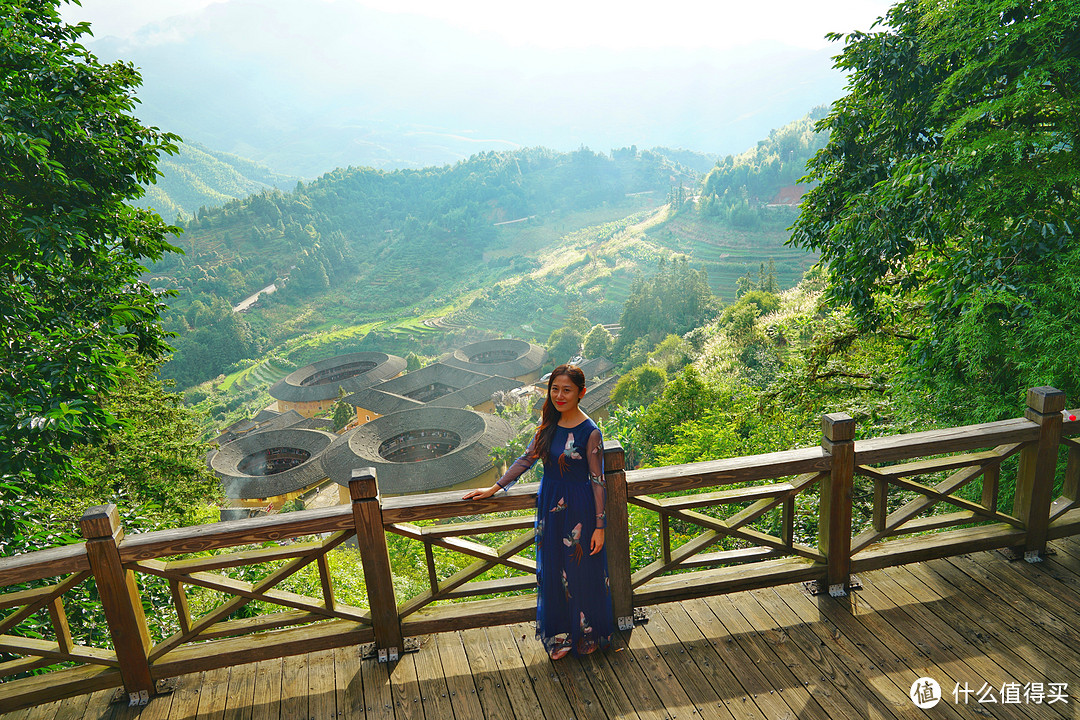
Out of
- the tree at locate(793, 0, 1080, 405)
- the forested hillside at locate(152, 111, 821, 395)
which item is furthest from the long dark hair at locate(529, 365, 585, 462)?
the forested hillside at locate(152, 111, 821, 395)

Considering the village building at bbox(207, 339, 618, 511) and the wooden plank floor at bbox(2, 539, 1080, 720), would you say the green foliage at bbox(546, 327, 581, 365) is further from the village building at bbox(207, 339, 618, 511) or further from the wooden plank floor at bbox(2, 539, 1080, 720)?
the wooden plank floor at bbox(2, 539, 1080, 720)

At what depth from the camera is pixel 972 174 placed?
437 cm

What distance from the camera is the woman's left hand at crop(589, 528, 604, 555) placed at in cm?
246

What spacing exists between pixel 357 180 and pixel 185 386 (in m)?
52.9

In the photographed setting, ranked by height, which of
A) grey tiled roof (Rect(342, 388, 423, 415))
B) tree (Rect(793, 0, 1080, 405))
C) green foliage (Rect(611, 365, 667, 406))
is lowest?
grey tiled roof (Rect(342, 388, 423, 415))

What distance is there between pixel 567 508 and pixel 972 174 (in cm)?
400

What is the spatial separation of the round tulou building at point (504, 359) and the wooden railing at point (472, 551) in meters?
37.9

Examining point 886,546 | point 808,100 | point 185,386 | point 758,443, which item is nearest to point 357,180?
point 185,386

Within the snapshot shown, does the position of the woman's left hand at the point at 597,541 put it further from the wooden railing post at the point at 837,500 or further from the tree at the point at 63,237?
the tree at the point at 63,237

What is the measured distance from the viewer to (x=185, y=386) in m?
54.7

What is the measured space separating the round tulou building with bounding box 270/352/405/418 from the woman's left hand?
3838 cm

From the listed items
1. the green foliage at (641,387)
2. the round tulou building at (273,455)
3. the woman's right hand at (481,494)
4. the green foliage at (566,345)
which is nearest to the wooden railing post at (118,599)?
A: the woman's right hand at (481,494)

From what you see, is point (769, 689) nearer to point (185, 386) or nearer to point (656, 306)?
point (656, 306)

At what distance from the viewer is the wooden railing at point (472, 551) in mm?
2484
